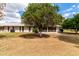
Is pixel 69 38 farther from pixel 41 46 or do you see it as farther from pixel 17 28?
pixel 17 28

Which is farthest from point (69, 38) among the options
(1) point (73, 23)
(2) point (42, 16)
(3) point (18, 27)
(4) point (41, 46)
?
(3) point (18, 27)

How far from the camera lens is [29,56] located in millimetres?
4395

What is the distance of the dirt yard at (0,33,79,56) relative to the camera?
4492mm

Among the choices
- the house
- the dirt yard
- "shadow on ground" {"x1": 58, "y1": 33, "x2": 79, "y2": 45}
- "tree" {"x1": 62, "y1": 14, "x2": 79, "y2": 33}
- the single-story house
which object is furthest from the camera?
the house

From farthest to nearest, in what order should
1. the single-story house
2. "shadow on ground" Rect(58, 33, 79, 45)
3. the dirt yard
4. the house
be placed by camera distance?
the house, the single-story house, "shadow on ground" Rect(58, 33, 79, 45), the dirt yard

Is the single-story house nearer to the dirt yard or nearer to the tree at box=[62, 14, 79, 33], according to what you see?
the dirt yard

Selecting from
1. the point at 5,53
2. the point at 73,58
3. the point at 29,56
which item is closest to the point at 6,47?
the point at 5,53

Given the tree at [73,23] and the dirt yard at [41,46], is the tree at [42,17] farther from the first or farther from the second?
the dirt yard at [41,46]

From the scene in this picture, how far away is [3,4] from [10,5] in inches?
7.4

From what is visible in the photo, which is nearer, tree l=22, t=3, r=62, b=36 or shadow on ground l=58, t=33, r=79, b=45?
shadow on ground l=58, t=33, r=79, b=45

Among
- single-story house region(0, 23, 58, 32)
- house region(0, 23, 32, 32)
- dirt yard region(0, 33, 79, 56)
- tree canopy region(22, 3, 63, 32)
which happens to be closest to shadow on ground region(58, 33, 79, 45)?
dirt yard region(0, 33, 79, 56)

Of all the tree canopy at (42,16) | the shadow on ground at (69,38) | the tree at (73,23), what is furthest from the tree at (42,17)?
the shadow on ground at (69,38)

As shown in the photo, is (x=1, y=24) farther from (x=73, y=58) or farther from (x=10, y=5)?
(x=73, y=58)

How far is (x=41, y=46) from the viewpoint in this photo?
187 inches
